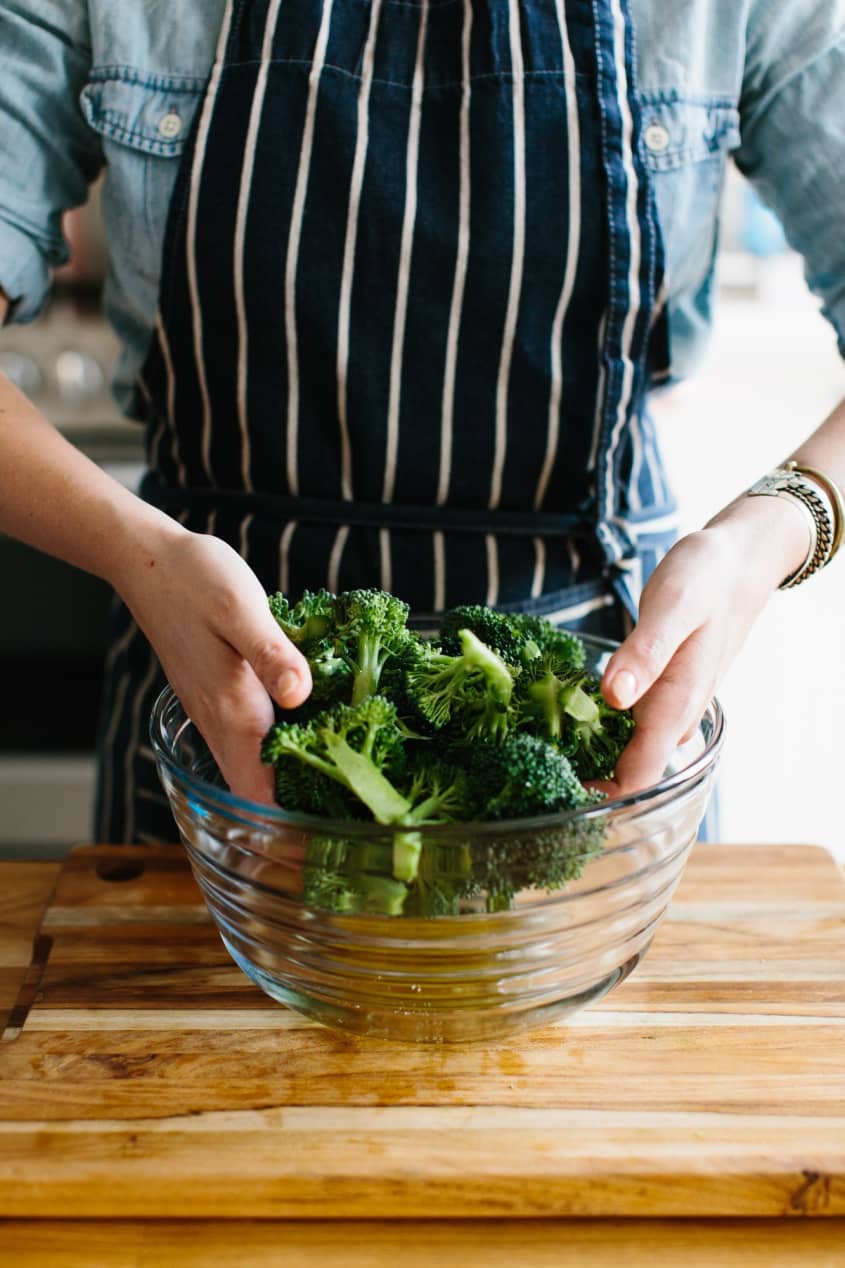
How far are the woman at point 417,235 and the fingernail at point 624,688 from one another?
0.28 metres

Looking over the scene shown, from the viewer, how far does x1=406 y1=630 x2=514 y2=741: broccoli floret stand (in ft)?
2.57

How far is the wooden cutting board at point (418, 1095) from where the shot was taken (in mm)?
693

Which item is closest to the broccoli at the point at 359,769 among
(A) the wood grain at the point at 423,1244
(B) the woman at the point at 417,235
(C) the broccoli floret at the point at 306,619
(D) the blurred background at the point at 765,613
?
(C) the broccoli floret at the point at 306,619

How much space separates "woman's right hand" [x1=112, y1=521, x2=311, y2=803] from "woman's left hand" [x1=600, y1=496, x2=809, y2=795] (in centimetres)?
23

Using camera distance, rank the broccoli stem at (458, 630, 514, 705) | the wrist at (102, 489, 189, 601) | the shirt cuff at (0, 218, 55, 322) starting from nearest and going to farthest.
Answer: the broccoli stem at (458, 630, 514, 705)
the wrist at (102, 489, 189, 601)
the shirt cuff at (0, 218, 55, 322)

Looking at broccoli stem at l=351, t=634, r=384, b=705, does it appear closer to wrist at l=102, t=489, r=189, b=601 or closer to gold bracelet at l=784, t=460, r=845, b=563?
wrist at l=102, t=489, r=189, b=601

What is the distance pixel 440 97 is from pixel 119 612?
66 cm

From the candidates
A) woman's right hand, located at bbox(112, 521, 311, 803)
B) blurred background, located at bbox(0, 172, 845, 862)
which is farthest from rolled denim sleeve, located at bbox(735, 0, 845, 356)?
blurred background, located at bbox(0, 172, 845, 862)

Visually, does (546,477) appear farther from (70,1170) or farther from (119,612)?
(70,1170)

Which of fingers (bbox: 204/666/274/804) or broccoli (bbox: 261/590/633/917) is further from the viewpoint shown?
fingers (bbox: 204/666/274/804)

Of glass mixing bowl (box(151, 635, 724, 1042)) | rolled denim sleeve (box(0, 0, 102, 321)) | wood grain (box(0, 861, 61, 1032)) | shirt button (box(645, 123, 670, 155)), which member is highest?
shirt button (box(645, 123, 670, 155))

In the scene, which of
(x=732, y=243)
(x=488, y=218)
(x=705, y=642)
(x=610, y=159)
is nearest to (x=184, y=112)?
(x=488, y=218)

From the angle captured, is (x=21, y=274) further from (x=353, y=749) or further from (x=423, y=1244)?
(x=423, y=1244)

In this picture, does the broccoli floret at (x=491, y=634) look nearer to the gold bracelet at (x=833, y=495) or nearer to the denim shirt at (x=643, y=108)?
the gold bracelet at (x=833, y=495)
